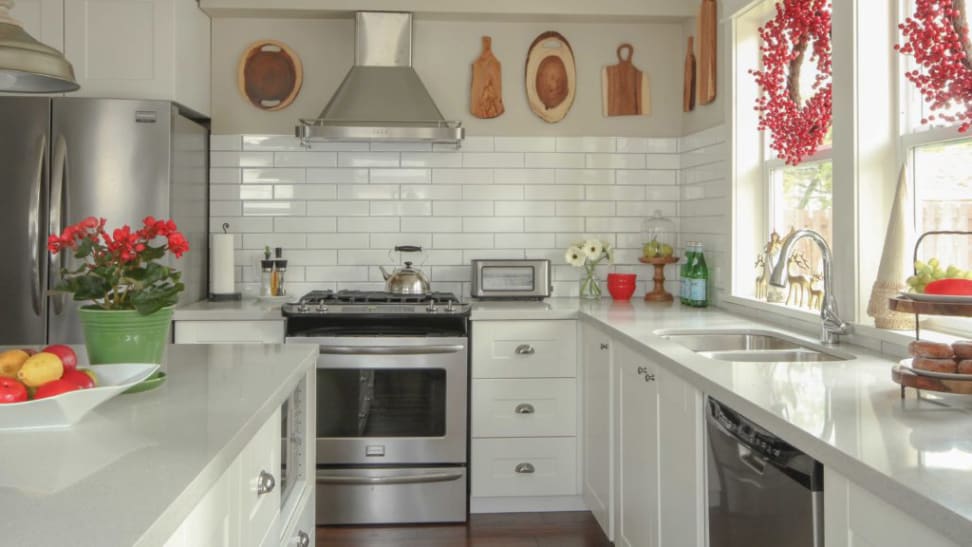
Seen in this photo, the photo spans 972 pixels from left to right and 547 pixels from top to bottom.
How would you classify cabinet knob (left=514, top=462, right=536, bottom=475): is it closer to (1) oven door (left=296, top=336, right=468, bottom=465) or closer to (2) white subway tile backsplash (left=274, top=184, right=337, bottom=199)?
(1) oven door (left=296, top=336, right=468, bottom=465)

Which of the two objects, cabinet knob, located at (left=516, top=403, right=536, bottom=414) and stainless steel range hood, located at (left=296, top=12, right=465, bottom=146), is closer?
cabinet knob, located at (left=516, top=403, right=536, bottom=414)

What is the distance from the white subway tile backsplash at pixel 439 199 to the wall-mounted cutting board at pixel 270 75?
0.19 m

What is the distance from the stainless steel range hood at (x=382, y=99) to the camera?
12.4ft

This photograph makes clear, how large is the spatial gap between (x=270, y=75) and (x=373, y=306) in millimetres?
1457

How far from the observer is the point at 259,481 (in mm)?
1667

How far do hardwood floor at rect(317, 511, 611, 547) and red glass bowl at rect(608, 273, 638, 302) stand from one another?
1.11 metres

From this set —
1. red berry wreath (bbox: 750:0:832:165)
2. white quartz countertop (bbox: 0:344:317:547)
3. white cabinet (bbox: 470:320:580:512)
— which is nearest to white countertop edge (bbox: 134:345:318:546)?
white quartz countertop (bbox: 0:344:317:547)

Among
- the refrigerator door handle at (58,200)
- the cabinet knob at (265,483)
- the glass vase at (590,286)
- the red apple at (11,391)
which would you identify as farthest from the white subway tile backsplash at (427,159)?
the red apple at (11,391)

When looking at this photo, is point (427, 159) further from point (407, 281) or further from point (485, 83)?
point (407, 281)

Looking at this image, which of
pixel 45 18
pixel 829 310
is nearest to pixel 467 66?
pixel 45 18

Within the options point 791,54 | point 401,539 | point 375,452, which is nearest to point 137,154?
point 375,452

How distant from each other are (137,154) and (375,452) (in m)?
1.67

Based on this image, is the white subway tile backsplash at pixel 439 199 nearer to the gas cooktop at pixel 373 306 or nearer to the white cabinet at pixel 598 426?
the gas cooktop at pixel 373 306

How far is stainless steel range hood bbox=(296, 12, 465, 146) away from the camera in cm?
378
